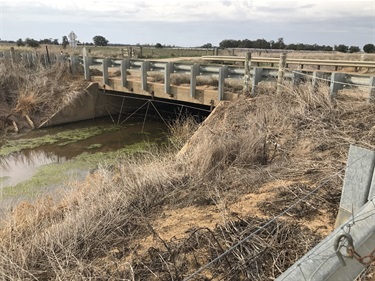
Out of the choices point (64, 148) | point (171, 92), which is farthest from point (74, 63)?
point (171, 92)

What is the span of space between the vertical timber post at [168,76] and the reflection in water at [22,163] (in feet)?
15.4

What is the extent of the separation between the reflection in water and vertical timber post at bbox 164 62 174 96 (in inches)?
184

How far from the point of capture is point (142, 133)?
1485 centimetres

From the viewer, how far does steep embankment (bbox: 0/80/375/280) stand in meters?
3.71

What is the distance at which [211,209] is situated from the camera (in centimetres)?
510

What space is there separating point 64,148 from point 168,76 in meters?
4.78

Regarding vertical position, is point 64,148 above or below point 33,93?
below

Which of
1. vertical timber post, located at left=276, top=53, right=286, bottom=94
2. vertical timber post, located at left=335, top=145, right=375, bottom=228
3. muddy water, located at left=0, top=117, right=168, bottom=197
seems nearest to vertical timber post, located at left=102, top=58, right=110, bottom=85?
muddy water, located at left=0, top=117, right=168, bottom=197

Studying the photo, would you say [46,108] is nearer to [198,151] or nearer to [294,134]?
[198,151]

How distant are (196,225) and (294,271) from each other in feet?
10.1

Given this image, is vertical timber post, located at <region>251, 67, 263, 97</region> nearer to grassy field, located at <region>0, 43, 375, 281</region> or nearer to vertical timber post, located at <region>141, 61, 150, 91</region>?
grassy field, located at <region>0, 43, 375, 281</region>

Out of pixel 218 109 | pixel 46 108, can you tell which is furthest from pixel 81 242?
pixel 46 108

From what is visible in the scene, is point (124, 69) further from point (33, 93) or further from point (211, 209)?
point (211, 209)

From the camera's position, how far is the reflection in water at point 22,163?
386 inches
